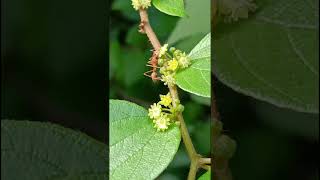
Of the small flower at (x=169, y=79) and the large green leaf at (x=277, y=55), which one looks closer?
the large green leaf at (x=277, y=55)

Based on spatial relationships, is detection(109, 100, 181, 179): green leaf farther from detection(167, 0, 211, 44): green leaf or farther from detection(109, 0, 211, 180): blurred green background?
detection(167, 0, 211, 44): green leaf

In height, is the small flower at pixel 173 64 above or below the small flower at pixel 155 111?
above

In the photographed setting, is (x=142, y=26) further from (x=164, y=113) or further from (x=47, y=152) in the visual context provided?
(x=47, y=152)

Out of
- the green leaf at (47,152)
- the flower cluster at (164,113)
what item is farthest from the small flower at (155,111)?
the green leaf at (47,152)

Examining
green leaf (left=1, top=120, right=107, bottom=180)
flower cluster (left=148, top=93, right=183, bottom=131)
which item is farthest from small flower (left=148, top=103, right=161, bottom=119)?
green leaf (left=1, top=120, right=107, bottom=180)

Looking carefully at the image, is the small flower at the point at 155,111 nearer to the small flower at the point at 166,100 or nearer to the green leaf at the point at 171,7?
the small flower at the point at 166,100

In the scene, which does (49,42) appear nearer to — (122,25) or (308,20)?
(122,25)


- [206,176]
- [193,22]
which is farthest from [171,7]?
[206,176]

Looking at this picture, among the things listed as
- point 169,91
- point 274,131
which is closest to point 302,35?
point 274,131
